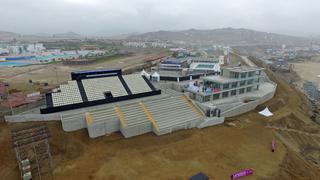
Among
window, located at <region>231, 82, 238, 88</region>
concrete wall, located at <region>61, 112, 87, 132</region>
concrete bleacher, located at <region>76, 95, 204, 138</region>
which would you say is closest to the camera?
concrete wall, located at <region>61, 112, 87, 132</region>

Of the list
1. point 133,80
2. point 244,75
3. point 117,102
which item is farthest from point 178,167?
point 244,75

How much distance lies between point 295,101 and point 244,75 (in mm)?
15697

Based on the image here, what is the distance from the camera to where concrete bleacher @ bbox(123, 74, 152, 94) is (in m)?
41.7

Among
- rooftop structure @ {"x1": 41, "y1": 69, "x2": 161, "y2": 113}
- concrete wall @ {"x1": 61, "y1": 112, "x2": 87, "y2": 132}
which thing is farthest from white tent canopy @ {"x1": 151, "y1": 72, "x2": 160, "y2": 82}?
concrete wall @ {"x1": 61, "y1": 112, "x2": 87, "y2": 132}

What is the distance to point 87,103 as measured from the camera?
35812 mm

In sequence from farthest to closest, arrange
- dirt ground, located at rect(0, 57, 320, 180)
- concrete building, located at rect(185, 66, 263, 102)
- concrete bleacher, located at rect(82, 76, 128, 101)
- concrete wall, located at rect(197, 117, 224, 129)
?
concrete building, located at rect(185, 66, 263, 102) < concrete bleacher, located at rect(82, 76, 128, 101) < concrete wall, located at rect(197, 117, 224, 129) < dirt ground, located at rect(0, 57, 320, 180)

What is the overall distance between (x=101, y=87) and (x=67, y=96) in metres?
6.44

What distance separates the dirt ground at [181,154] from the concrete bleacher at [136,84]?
11.0 m

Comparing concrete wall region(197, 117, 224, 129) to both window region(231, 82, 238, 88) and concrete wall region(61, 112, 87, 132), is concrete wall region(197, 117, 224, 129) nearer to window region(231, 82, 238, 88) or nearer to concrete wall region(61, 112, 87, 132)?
window region(231, 82, 238, 88)

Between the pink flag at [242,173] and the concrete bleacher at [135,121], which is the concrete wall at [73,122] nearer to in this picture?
the concrete bleacher at [135,121]

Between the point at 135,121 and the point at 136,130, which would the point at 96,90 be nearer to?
the point at 135,121

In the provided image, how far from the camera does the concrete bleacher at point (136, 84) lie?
4172 cm

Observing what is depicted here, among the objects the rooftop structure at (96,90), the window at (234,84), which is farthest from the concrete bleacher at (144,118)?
the window at (234,84)

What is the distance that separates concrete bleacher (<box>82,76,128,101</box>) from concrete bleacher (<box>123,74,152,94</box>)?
176 centimetres
